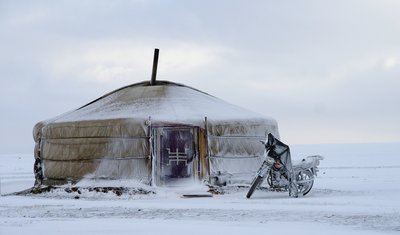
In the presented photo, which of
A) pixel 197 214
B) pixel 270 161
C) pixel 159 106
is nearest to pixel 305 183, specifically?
pixel 270 161

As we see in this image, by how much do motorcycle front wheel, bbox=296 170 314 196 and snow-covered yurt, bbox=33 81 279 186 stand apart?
1.57 metres

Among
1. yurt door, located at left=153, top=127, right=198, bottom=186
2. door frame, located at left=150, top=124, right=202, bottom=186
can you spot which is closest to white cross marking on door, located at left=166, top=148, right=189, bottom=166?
yurt door, located at left=153, top=127, right=198, bottom=186

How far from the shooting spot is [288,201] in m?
9.91

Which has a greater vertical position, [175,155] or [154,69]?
[154,69]

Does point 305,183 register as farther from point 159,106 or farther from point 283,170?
point 159,106

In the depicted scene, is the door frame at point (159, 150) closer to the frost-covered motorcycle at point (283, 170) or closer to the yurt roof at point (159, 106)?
the yurt roof at point (159, 106)

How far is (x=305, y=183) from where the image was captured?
11148mm

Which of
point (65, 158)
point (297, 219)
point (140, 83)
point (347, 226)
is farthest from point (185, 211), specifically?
point (140, 83)

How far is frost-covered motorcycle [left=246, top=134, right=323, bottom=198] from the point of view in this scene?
1088cm

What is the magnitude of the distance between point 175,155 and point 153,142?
873 mm

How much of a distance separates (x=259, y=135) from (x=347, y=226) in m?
6.21

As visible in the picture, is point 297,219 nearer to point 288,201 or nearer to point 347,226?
point 347,226

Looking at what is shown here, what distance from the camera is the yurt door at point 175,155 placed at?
12166 millimetres

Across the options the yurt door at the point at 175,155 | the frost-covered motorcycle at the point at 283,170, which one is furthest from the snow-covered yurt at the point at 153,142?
the frost-covered motorcycle at the point at 283,170
